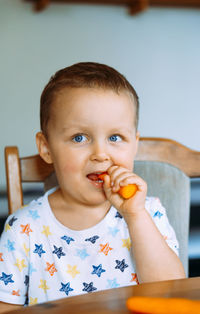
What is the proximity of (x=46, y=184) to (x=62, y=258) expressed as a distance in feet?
0.88

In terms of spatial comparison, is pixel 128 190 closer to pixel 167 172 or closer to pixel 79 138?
pixel 79 138

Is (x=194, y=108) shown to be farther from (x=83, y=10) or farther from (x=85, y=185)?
(x=85, y=185)

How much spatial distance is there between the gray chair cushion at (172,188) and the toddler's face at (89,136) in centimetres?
23

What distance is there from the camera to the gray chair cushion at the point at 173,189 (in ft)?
3.84

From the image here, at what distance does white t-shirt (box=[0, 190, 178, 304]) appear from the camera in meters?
0.95

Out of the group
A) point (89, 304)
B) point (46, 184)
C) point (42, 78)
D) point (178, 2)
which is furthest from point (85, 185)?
point (178, 2)

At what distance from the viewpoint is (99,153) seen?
35.3 inches

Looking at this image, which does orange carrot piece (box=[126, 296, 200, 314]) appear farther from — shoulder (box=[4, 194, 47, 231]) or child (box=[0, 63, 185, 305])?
shoulder (box=[4, 194, 47, 231])

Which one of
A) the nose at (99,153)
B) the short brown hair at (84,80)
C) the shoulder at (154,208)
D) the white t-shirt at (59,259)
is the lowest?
the white t-shirt at (59,259)

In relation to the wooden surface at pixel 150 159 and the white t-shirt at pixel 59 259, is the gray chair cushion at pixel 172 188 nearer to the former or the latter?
the wooden surface at pixel 150 159

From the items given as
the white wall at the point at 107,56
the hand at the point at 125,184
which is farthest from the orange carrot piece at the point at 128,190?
the white wall at the point at 107,56

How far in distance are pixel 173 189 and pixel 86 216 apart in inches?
11.7

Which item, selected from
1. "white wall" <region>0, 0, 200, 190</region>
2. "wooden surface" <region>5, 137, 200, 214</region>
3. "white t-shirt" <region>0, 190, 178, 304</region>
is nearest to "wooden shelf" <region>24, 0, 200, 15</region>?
"white wall" <region>0, 0, 200, 190</region>

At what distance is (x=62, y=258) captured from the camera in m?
0.97
